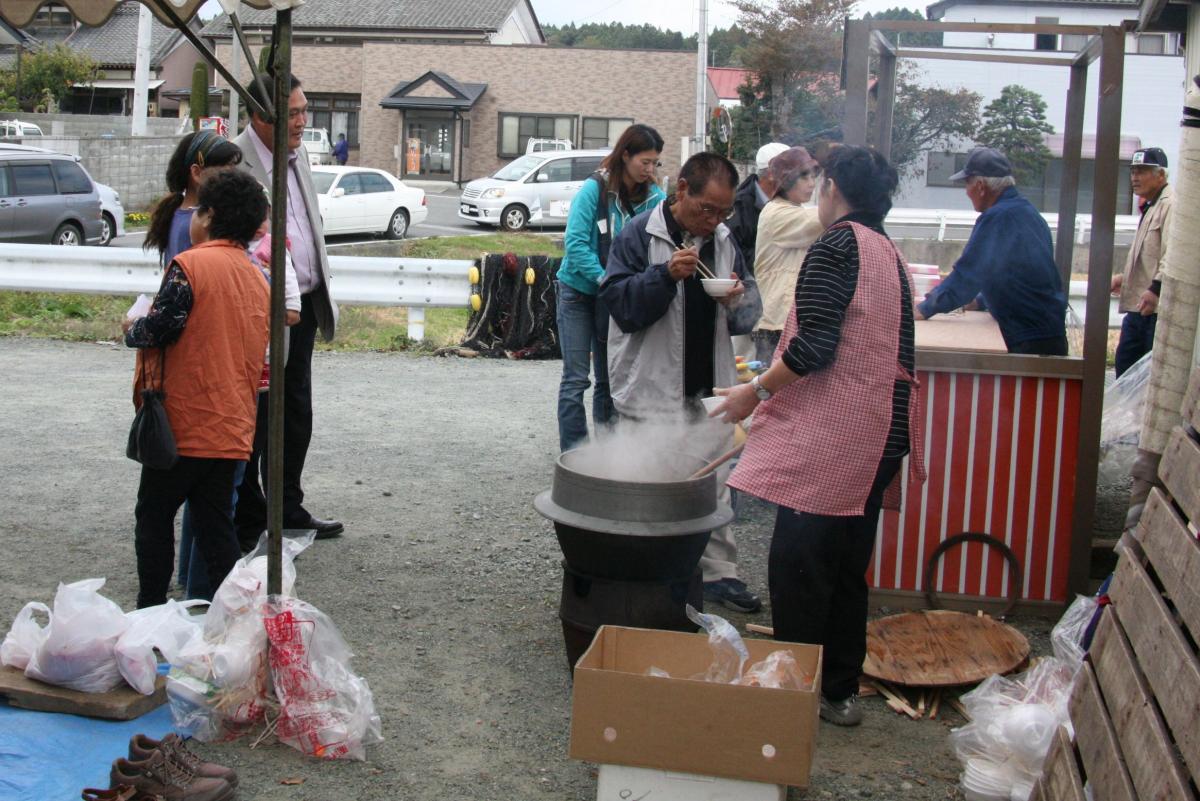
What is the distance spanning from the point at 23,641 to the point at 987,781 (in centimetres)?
290

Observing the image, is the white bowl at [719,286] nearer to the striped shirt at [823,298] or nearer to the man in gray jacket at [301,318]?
the striped shirt at [823,298]

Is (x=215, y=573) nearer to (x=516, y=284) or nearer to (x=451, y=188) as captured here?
(x=516, y=284)

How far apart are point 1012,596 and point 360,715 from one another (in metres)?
2.71

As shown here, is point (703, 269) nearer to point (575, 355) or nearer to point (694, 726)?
point (575, 355)

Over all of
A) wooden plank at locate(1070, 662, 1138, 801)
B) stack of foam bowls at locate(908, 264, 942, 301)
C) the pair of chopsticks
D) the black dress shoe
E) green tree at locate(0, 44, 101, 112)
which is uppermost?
green tree at locate(0, 44, 101, 112)

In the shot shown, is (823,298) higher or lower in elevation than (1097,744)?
higher

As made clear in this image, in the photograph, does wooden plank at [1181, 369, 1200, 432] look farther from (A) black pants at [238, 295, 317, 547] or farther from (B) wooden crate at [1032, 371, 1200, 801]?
(A) black pants at [238, 295, 317, 547]

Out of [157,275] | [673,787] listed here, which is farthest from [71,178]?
[673,787]

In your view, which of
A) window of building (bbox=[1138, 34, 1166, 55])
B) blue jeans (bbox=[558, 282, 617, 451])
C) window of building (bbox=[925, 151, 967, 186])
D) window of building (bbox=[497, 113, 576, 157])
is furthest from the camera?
window of building (bbox=[497, 113, 576, 157])

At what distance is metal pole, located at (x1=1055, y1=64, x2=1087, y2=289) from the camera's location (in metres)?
5.61

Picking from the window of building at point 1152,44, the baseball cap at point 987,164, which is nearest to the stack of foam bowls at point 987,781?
the baseball cap at point 987,164

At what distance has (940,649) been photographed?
4289 millimetres

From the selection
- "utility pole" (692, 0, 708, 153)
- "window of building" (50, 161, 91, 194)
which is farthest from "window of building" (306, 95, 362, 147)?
"window of building" (50, 161, 91, 194)

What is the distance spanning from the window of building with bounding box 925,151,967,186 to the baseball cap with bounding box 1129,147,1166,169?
153 centimetres
